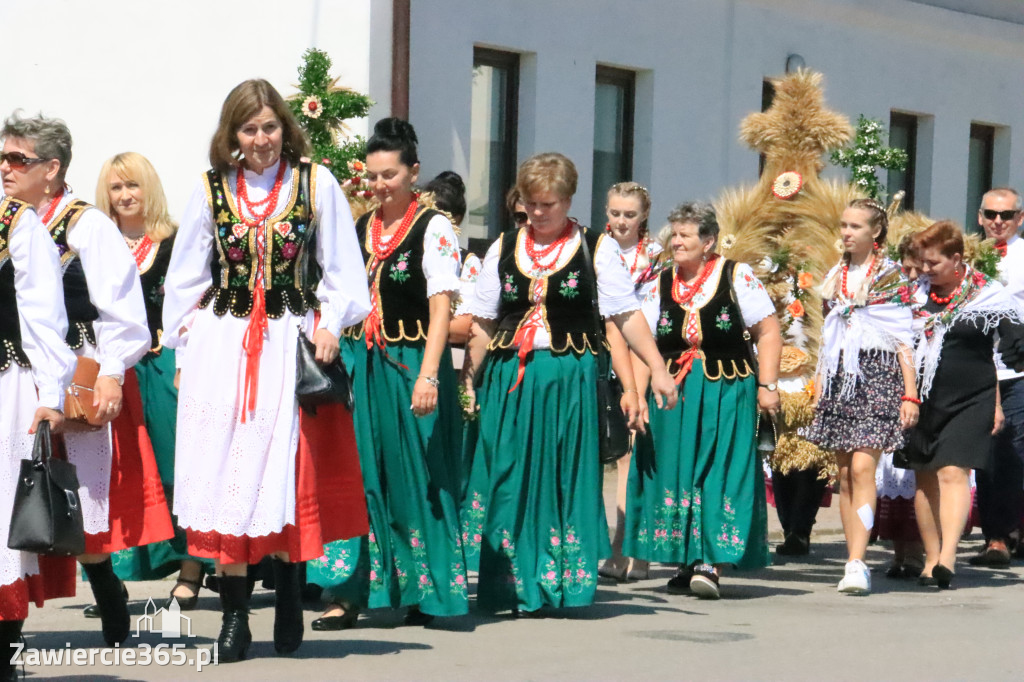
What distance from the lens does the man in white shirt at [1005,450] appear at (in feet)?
34.6

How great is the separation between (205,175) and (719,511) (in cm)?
344

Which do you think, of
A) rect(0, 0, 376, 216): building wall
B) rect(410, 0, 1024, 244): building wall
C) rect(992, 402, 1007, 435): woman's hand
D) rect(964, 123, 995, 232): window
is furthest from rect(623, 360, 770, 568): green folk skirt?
rect(964, 123, 995, 232): window

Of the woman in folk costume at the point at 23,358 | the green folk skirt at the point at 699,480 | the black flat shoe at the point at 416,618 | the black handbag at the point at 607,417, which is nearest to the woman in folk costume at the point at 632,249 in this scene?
the green folk skirt at the point at 699,480

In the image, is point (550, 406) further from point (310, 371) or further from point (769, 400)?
point (310, 371)

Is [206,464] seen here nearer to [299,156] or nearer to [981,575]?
[299,156]

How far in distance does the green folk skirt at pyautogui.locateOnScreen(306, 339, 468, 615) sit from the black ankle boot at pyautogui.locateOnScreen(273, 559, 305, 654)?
931 mm

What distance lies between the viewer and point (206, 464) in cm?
614

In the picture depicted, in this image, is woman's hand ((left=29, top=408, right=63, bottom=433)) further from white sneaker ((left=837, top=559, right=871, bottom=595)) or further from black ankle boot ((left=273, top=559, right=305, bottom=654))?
white sneaker ((left=837, top=559, right=871, bottom=595))

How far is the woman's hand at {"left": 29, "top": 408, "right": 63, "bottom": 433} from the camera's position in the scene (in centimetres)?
542

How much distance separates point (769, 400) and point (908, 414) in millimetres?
728

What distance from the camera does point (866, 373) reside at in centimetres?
922

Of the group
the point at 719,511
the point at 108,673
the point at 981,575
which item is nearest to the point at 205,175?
the point at 108,673

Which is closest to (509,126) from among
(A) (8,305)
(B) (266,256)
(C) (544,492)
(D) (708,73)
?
(D) (708,73)

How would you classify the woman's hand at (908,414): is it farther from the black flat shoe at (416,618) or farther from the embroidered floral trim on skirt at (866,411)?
the black flat shoe at (416,618)
